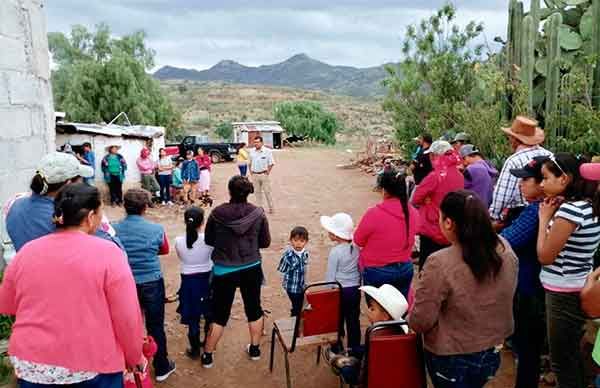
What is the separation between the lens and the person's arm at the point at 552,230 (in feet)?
8.80

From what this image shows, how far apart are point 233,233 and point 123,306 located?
188 centimetres

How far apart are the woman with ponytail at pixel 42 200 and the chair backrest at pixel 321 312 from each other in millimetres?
1777

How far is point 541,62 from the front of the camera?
7.52m

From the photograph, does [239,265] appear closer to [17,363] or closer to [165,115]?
[17,363]

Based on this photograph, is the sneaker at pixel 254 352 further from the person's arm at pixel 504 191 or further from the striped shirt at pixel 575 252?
the striped shirt at pixel 575 252

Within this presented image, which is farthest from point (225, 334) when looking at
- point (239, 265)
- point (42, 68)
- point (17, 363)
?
point (42, 68)

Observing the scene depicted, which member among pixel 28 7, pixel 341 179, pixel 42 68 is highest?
pixel 28 7

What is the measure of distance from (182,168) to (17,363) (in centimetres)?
1025

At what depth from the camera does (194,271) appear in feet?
13.9

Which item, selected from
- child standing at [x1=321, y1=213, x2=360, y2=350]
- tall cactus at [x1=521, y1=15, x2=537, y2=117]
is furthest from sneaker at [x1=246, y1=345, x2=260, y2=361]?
tall cactus at [x1=521, y1=15, x2=537, y2=117]

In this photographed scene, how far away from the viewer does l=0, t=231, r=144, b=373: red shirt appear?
6.47 ft

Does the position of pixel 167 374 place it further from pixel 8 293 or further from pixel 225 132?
pixel 225 132

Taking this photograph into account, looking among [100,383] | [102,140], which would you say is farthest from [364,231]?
[102,140]

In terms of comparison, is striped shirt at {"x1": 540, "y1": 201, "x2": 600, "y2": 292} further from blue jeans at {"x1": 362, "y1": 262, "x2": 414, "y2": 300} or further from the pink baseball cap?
blue jeans at {"x1": 362, "y1": 262, "x2": 414, "y2": 300}
